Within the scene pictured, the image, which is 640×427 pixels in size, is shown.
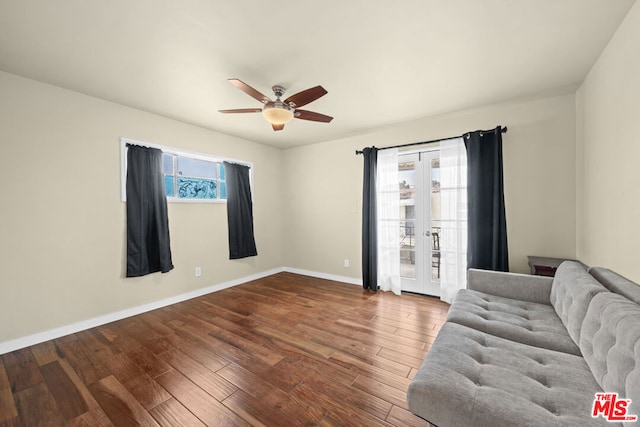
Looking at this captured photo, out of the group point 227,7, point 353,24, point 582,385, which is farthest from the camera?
point 353,24

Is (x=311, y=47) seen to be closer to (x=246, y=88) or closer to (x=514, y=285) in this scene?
(x=246, y=88)

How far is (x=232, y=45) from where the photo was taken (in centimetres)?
194

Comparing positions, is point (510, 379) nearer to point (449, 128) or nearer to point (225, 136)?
point (449, 128)

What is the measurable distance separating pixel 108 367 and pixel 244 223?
103 inches

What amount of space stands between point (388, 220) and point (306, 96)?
7.62ft

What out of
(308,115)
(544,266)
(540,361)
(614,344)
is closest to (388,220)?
(544,266)

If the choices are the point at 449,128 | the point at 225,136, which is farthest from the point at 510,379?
the point at 225,136

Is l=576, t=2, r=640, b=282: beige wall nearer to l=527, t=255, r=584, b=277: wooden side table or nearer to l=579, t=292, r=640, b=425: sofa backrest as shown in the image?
l=527, t=255, r=584, b=277: wooden side table

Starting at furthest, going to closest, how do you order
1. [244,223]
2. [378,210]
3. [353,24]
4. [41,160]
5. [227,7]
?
[244,223]
[378,210]
[41,160]
[353,24]
[227,7]

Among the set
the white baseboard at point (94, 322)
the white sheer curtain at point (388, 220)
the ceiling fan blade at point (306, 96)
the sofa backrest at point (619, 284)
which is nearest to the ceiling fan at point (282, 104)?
the ceiling fan blade at point (306, 96)

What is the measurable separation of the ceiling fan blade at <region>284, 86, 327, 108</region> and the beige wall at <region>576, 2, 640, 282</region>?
205cm

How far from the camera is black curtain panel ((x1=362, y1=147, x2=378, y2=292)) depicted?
389cm

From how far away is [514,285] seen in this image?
2170 mm

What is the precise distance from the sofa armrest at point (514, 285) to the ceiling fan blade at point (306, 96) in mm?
2182
